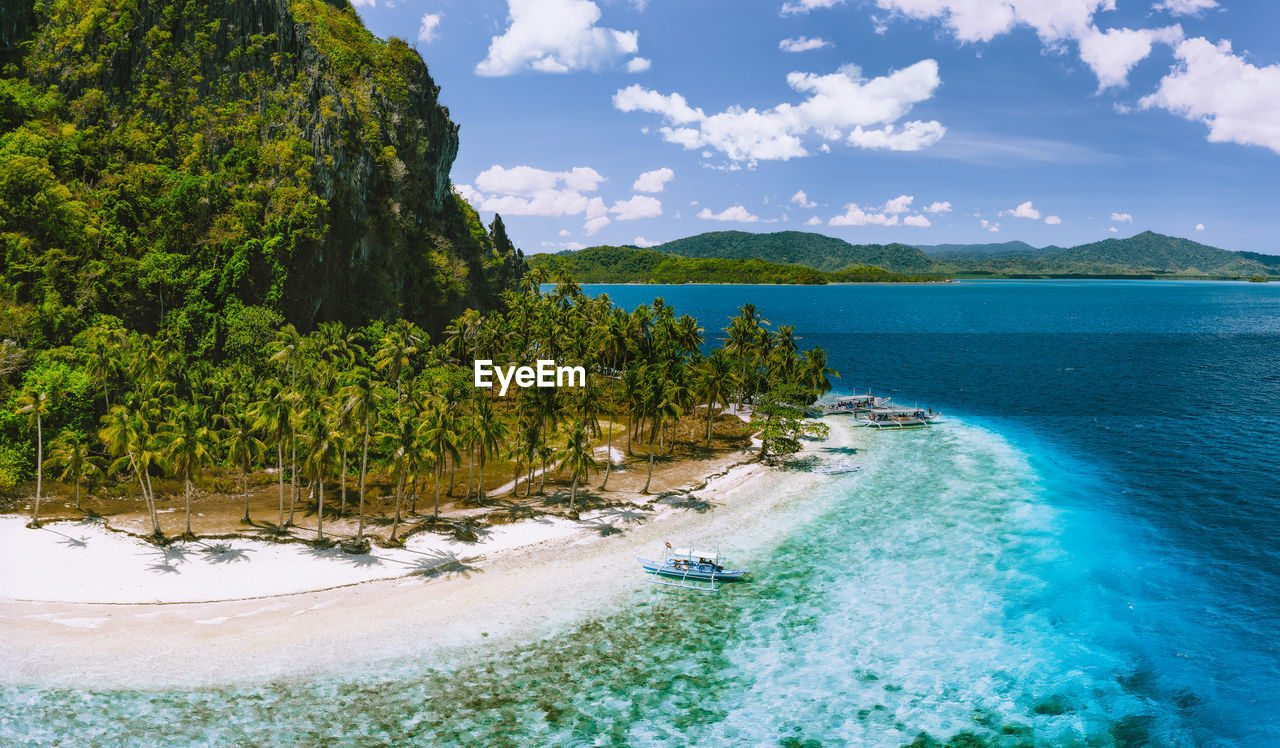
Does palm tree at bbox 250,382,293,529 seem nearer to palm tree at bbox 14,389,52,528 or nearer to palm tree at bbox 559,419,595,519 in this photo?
palm tree at bbox 14,389,52,528

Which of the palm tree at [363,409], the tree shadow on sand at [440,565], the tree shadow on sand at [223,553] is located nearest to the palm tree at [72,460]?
the tree shadow on sand at [223,553]

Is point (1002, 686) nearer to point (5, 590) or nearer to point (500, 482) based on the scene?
point (500, 482)

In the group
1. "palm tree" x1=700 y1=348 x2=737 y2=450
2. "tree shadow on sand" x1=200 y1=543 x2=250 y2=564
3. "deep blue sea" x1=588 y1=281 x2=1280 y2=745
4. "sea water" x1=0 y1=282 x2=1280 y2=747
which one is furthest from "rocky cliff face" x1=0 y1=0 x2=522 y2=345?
"deep blue sea" x1=588 y1=281 x2=1280 y2=745

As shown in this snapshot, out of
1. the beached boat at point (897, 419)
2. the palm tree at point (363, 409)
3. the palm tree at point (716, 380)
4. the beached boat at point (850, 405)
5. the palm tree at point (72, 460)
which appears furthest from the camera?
the beached boat at point (850, 405)

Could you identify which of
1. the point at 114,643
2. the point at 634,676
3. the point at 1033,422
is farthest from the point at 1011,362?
the point at 114,643

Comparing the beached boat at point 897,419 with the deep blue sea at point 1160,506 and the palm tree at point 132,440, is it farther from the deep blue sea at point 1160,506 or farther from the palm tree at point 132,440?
the palm tree at point 132,440
